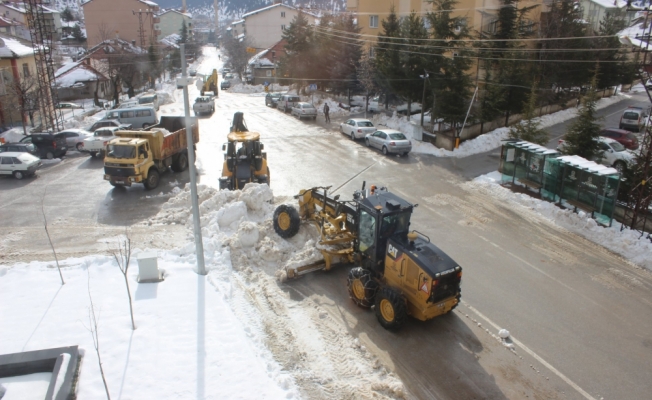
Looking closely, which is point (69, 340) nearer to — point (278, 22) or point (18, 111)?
point (18, 111)

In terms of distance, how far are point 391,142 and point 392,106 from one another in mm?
16522

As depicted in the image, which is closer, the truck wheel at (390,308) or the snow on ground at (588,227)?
the truck wheel at (390,308)

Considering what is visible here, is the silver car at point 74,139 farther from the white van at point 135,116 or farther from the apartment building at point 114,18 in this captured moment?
the apartment building at point 114,18

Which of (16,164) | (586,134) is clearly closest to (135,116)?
(16,164)

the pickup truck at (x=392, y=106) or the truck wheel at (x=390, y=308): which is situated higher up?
the pickup truck at (x=392, y=106)

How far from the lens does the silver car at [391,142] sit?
2488cm

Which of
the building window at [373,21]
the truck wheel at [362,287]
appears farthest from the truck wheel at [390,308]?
the building window at [373,21]

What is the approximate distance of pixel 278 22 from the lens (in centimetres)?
9350

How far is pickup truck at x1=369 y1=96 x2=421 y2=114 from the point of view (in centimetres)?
3752

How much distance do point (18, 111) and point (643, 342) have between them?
4105cm

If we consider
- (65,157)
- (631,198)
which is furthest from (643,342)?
(65,157)

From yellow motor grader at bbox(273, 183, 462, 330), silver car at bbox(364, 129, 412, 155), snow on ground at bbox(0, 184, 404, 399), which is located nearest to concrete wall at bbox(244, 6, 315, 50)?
silver car at bbox(364, 129, 412, 155)

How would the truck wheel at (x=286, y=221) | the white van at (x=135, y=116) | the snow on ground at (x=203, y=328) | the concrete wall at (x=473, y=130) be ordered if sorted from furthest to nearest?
the white van at (x=135, y=116) < the concrete wall at (x=473, y=130) < the truck wheel at (x=286, y=221) < the snow on ground at (x=203, y=328)

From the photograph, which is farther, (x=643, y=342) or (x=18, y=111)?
(x=18, y=111)
